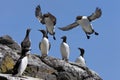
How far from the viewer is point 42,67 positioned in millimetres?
24938

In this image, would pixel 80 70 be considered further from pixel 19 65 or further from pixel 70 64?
pixel 19 65

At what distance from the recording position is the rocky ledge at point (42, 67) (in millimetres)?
24095

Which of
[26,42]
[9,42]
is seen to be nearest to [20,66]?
[9,42]

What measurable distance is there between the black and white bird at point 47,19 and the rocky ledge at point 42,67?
4.92 metres

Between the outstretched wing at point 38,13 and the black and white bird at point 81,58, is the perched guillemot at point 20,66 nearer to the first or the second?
the black and white bird at point 81,58

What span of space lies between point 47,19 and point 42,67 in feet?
25.2

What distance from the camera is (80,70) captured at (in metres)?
26.5

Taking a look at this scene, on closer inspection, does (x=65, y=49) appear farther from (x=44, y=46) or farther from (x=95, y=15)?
(x=95, y=15)

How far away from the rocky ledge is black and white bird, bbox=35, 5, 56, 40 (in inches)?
194

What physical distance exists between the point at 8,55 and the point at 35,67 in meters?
1.16

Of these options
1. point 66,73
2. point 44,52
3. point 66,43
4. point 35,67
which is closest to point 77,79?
point 66,73

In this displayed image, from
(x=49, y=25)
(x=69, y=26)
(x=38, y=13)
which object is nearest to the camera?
(x=49, y=25)

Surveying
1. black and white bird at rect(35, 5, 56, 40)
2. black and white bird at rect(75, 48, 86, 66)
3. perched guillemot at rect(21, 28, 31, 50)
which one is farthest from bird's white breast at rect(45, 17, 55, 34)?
perched guillemot at rect(21, 28, 31, 50)

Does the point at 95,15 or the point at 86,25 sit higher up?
the point at 95,15
